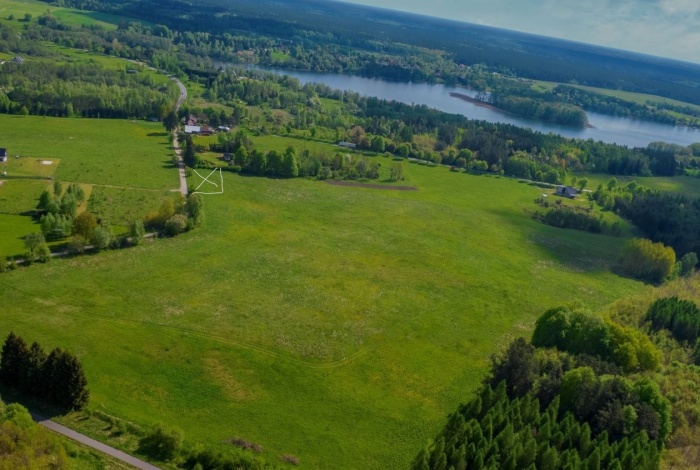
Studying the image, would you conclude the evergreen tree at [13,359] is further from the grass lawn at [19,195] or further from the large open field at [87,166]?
the grass lawn at [19,195]

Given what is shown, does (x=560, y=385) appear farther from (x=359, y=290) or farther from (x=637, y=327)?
(x=359, y=290)

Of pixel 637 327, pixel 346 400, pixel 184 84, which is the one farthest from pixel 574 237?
pixel 184 84

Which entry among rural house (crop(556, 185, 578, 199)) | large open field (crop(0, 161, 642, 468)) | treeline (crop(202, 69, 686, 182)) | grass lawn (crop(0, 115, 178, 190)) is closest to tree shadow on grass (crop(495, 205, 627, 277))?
large open field (crop(0, 161, 642, 468))

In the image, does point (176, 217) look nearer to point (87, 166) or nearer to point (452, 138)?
point (87, 166)

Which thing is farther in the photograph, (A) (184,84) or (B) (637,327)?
(A) (184,84)

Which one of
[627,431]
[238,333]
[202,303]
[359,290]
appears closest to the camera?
[627,431]

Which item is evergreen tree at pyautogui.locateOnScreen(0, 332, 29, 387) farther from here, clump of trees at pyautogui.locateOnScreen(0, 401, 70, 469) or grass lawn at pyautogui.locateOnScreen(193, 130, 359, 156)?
grass lawn at pyautogui.locateOnScreen(193, 130, 359, 156)
